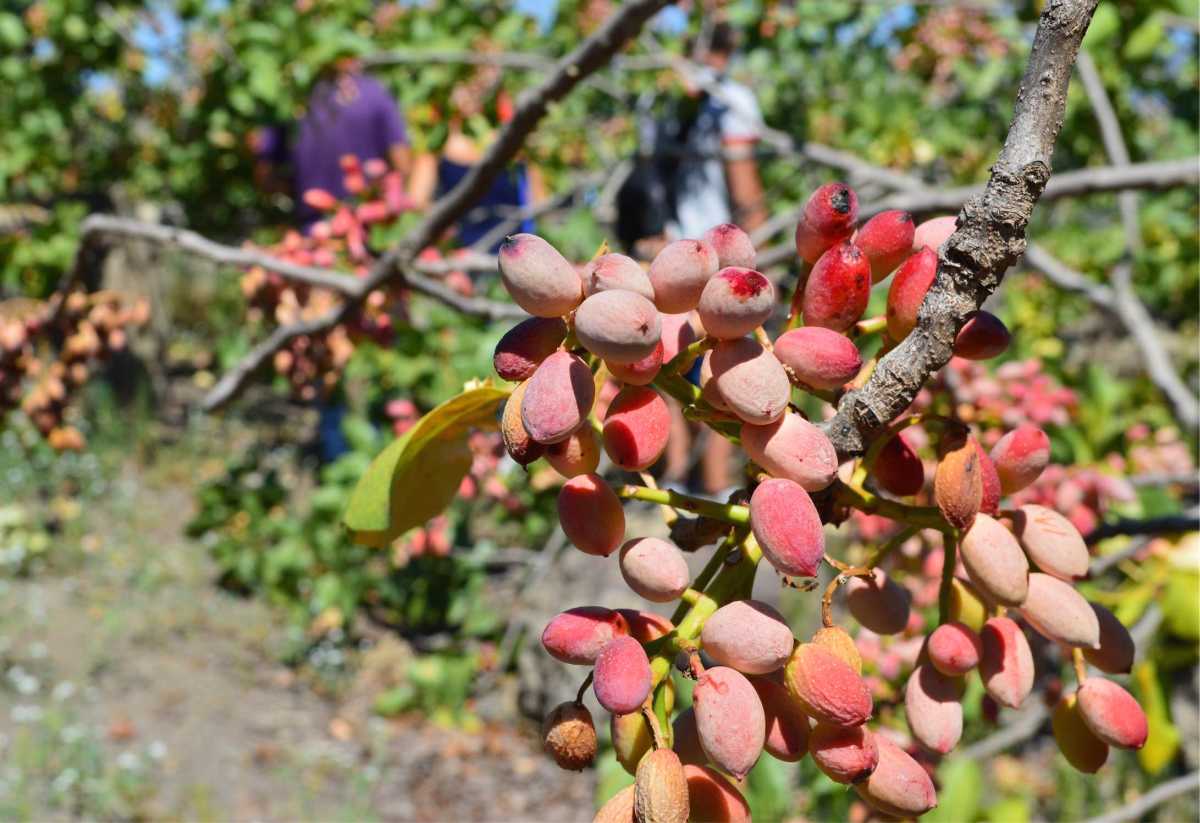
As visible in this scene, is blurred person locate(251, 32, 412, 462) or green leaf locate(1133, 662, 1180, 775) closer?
green leaf locate(1133, 662, 1180, 775)

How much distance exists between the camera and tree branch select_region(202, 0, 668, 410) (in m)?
0.96

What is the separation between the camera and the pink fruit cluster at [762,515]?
0.40 metres

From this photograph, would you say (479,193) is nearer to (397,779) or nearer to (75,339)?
(75,339)

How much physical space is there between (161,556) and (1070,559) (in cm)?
425

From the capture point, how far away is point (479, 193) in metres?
1.10

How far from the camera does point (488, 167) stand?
1042 millimetres

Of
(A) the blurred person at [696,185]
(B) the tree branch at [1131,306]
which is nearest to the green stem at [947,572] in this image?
(B) the tree branch at [1131,306]

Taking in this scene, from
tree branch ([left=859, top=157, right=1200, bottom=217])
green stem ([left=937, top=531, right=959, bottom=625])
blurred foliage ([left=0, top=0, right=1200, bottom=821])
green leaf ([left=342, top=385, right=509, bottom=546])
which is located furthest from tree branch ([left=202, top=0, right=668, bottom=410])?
blurred foliage ([left=0, top=0, right=1200, bottom=821])

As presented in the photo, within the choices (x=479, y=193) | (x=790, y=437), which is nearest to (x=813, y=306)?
(x=790, y=437)

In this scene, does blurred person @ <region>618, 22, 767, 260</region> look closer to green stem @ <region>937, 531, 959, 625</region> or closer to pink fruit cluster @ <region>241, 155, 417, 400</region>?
pink fruit cluster @ <region>241, 155, 417, 400</region>

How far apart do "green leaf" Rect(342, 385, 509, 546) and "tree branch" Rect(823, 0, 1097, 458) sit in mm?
→ 196

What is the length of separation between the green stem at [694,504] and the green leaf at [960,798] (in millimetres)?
601

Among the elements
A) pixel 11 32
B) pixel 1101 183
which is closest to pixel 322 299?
pixel 1101 183

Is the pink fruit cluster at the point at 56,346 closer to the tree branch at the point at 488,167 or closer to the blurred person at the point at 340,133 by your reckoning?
the tree branch at the point at 488,167
